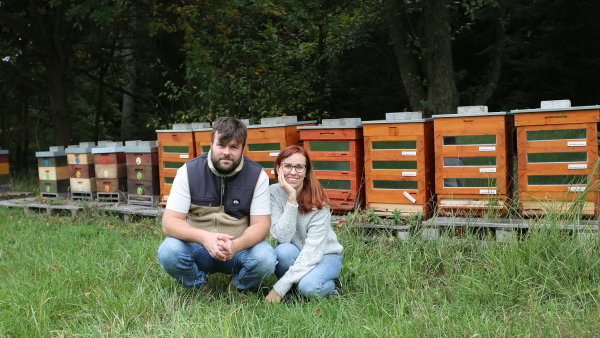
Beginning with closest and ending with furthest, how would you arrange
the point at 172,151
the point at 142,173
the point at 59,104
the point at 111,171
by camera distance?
the point at 172,151
the point at 142,173
the point at 111,171
the point at 59,104

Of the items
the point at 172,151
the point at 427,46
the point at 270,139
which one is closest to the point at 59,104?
the point at 172,151

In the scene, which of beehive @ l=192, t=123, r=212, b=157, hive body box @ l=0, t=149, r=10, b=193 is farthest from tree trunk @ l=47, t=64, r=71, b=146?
beehive @ l=192, t=123, r=212, b=157

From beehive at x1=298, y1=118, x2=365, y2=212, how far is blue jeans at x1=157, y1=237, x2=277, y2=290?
1973mm

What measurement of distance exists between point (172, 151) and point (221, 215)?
3.12 m

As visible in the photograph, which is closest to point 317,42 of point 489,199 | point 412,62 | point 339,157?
point 412,62

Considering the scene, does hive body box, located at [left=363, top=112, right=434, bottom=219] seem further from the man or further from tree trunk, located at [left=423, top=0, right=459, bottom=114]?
tree trunk, located at [left=423, top=0, right=459, bottom=114]

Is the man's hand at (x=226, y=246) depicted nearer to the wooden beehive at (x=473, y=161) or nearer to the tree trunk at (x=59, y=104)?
the wooden beehive at (x=473, y=161)

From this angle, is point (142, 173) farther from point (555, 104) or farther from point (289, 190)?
point (555, 104)

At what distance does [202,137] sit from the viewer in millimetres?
6180

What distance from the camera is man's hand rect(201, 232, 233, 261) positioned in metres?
3.21

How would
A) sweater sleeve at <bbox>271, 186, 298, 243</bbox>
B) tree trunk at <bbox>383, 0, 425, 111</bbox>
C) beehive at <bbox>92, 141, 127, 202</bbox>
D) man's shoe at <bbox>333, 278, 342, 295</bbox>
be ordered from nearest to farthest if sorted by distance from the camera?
1. sweater sleeve at <bbox>271, 186, 298, 243</bbox>
2. man's shoe at <bbox>333, 278, 342, 295</bbox>
3. beehive at <bbox>92, 141, 127, 202</bbox>
4. tree trunk at <bbox>383, 0, 425, 111</bbox>

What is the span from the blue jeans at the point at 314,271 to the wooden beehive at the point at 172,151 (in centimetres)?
303

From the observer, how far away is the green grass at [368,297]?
2.94 metres

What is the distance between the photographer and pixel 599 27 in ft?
30.8
